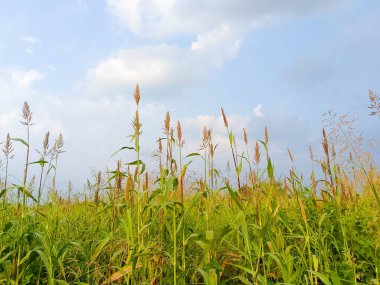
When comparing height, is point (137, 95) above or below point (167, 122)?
above

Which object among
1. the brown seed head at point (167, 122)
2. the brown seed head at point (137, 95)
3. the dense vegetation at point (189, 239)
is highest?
the brown seed head at point (137, 95)

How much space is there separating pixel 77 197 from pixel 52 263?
420 centimetres

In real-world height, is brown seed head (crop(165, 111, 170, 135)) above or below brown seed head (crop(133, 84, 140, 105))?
below

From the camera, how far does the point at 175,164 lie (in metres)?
3.30

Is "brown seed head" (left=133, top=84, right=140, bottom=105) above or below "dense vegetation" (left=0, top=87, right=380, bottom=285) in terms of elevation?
above

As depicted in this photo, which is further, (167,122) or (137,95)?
(167,122)

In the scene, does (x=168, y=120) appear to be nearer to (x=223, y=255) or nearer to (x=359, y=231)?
(x=223, y=255)

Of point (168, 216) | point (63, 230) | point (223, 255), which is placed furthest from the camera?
point (63, 230)

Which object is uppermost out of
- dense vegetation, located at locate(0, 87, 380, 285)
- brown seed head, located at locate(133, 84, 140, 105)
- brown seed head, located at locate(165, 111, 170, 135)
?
brown seed head, located at locate(133, 84, 140, 105)

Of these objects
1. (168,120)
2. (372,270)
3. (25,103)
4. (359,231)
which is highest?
(25,103)

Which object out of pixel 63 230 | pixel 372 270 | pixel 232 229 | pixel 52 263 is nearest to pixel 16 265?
pixel 52 263

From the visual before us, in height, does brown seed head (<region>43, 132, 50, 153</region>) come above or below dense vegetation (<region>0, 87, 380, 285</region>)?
above

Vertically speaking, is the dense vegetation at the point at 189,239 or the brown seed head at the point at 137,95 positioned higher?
the brown seed head at the point at 137,95

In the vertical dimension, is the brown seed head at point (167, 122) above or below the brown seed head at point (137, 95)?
below
